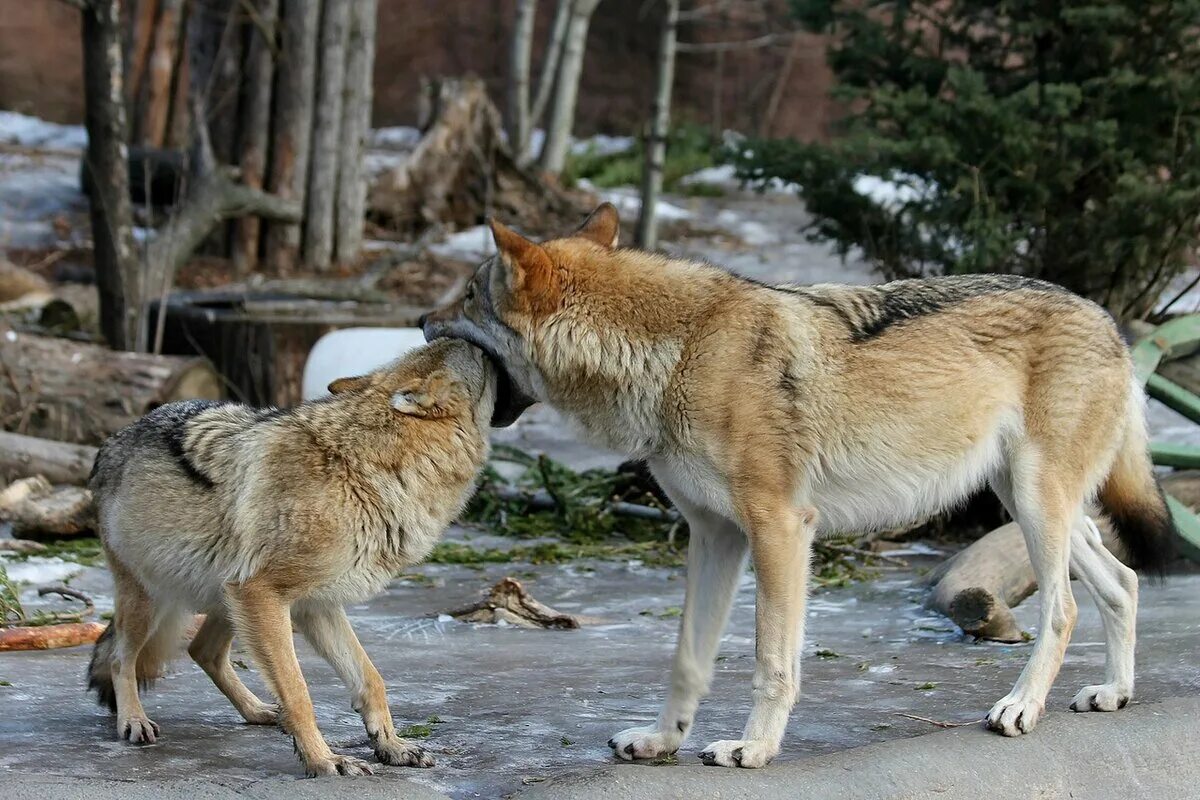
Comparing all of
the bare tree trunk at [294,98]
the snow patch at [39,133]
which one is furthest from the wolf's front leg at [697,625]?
the snow patch at [39,133]

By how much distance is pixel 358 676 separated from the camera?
442 cm

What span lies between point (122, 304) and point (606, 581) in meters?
5.62

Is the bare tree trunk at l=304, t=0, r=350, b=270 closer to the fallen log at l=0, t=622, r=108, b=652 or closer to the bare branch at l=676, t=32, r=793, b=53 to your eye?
the bare branch at l=676, t=32, r=793, b=53

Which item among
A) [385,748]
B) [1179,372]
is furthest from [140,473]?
[1179,372]

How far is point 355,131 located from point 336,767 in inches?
450

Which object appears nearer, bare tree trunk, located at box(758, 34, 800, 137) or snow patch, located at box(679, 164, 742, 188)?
snow patch, located at box(679, 164, 742, 188)

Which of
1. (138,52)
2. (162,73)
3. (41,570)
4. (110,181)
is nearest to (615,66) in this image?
(162,73)

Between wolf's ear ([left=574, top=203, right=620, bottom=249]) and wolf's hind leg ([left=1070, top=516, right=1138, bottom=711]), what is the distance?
200 cm

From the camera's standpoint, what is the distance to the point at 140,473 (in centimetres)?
455

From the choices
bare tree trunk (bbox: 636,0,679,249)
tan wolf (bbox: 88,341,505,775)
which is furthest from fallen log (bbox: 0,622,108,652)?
bare tree trunk (bbox: 636,0,679,249)

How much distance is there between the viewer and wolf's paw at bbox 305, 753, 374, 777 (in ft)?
13.5

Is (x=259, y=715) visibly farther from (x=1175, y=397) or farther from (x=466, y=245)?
(x=466, y=245)

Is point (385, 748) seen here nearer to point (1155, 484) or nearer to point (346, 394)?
point (346, 394)

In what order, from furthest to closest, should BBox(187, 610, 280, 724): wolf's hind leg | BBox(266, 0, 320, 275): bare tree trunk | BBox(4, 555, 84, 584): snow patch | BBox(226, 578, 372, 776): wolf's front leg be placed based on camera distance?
BBox(266, 0, 320, 275): bare tree trunk, BBox(4, 555, 84, 584): snow patch, BBox(187, 610, 280, 724): wolf's hind leg, BBox(226, 578, 372, 776): wolf's front leg
